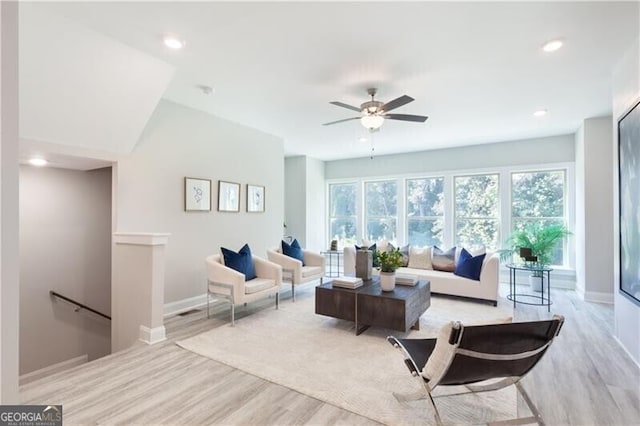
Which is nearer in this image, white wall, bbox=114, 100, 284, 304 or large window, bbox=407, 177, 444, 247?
white wall, bbox=114, 100, 284, 304

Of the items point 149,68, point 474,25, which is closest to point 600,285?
point 474,25

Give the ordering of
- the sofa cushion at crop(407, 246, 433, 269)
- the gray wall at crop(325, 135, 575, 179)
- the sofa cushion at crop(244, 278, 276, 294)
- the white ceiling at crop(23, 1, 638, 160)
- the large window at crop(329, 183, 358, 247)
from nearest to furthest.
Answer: the white ceiling at crop(23, 1, 638, 160) → the sofa cushion at crop(244, 278, 276, 294) → the sofa cushion at crop(407, 246, 433, 269) → the gray wall at crop(325, 135, 575, 179) → the large window at crop(329, 183, 358, 247)

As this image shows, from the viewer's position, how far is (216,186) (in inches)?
195

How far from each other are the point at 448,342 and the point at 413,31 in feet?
7.79

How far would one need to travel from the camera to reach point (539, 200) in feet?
19.8

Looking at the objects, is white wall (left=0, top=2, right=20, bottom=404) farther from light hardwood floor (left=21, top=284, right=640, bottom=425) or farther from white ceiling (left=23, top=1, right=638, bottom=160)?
white ceiling (left=23, top=1, right=638, bottom=160)

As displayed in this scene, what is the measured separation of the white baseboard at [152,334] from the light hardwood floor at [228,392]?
0.09 metres

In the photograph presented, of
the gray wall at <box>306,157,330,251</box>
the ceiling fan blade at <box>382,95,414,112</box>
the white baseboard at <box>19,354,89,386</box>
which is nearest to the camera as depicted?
the ceiling fan blade at <box>382,95,414,112</box>

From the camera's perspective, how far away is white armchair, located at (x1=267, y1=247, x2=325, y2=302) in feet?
15.9

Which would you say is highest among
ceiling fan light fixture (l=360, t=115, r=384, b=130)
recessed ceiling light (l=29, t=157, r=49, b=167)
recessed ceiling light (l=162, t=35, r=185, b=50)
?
recessed ceiling light (l=162, t=35, r=185, b=50)

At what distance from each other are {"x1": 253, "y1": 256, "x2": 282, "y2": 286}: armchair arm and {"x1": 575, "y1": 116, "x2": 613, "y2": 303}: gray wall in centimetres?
471

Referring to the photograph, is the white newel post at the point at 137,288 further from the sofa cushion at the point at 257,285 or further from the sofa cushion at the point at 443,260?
the sofa cushion at the point at 443,260

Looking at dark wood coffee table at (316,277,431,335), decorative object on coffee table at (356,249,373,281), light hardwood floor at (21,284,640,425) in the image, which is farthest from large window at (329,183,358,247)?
light hardwood floor at (21,284,640,425)

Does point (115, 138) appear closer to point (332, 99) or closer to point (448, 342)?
point (332, 99)
